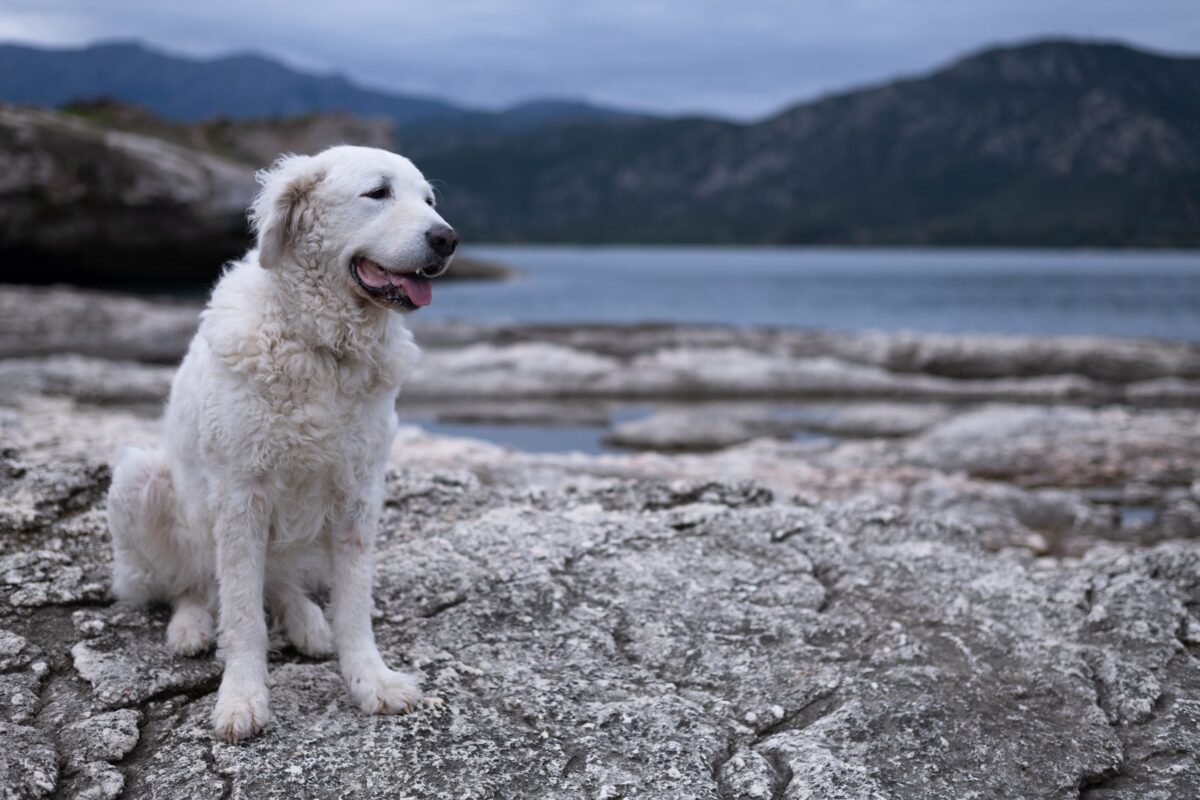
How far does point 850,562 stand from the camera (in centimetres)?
566

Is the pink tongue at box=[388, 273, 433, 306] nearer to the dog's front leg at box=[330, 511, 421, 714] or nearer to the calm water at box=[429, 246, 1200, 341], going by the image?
the dog's front leg at box=[330, 511, 421, 714]

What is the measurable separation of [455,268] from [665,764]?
68.0 metres

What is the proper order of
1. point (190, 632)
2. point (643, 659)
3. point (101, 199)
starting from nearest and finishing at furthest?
point (190, 632) → point (643, 659) → point (101, 199)

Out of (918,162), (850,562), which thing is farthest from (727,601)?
(918,162)

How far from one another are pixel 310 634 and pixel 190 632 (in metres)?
0.52

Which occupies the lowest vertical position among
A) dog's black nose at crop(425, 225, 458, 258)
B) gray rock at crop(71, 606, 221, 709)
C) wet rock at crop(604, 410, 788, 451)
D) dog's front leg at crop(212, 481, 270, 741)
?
wet rock at crop(604, 410, 788, 451)

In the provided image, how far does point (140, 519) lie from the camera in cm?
439

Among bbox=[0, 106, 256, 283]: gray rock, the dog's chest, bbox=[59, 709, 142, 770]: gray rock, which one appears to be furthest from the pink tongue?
bbox=[0, 106, 256, 283]: gray rock

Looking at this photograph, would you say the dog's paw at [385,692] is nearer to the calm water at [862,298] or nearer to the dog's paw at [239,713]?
the dog's paw at [239,713]

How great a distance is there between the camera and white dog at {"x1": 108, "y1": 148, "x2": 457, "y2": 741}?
3.89 meters

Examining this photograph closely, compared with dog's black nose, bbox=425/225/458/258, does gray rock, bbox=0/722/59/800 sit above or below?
below

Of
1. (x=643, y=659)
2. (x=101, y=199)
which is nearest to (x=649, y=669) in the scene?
(x=643, y=659)

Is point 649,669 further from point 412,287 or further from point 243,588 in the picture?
point 412,287

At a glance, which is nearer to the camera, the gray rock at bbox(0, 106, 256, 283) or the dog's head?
the dog's head
